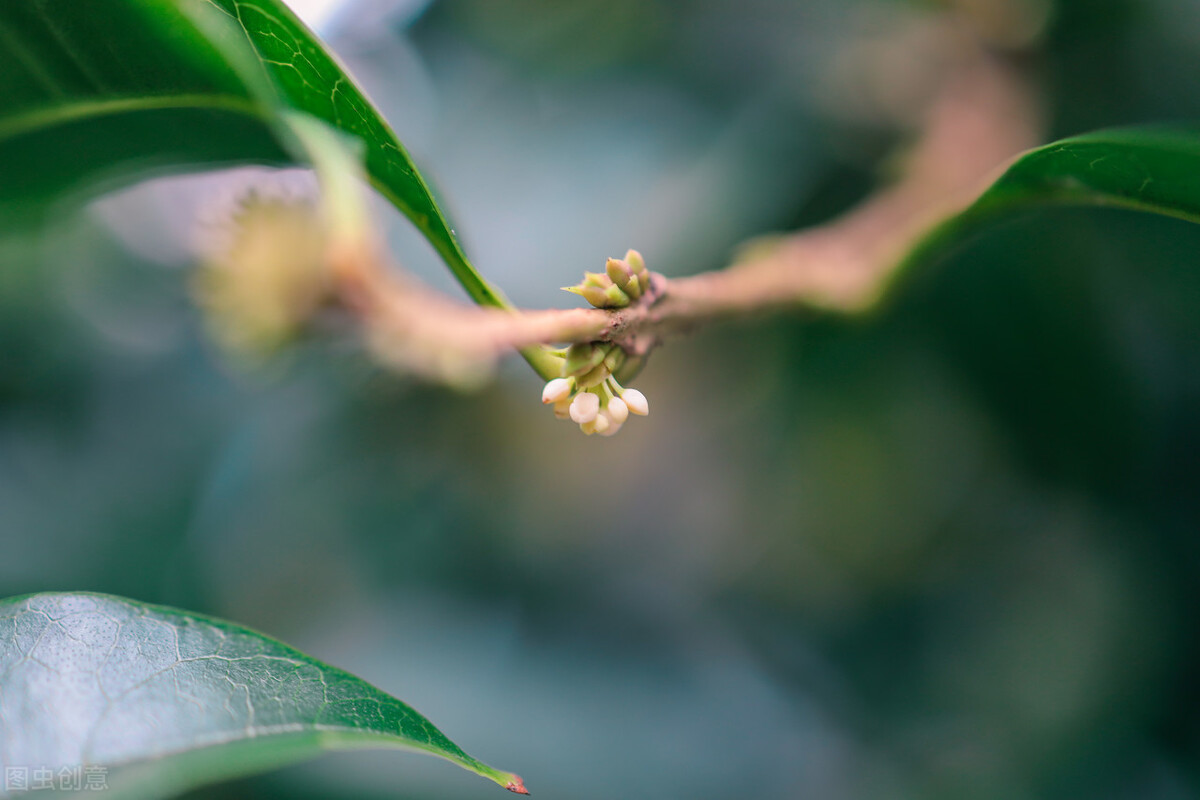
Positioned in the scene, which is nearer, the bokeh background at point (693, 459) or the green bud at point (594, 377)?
the green bud at point (594, 377)

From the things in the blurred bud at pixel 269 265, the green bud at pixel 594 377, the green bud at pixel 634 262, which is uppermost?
the blurred bud at pixel 269 265

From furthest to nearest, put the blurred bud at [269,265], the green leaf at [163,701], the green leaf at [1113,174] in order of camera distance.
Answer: the blurred bud at [269,265], the green leaf at [1113,174], the green leaf at [163,701]

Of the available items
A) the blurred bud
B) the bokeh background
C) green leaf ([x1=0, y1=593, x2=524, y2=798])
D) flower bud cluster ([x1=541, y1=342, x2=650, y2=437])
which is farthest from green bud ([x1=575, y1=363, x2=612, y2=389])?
the bokeh background

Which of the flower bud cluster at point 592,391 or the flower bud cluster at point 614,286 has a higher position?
the flower bud cluster at point 614,286

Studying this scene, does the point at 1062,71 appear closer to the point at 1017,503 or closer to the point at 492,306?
the point at 1017,503

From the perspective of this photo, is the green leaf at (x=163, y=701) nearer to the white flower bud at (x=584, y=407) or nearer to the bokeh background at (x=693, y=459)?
the white flower bud at (x=584, y=407)

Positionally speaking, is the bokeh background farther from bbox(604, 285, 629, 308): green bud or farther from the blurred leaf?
bbox(604, 285, 629, 308): green bud

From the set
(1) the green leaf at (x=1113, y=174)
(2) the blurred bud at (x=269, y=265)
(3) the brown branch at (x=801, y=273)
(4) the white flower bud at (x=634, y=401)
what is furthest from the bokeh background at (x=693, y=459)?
(4) the white flower bud at (x=634, y=401)

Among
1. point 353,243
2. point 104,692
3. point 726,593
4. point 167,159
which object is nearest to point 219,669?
point 104,692
